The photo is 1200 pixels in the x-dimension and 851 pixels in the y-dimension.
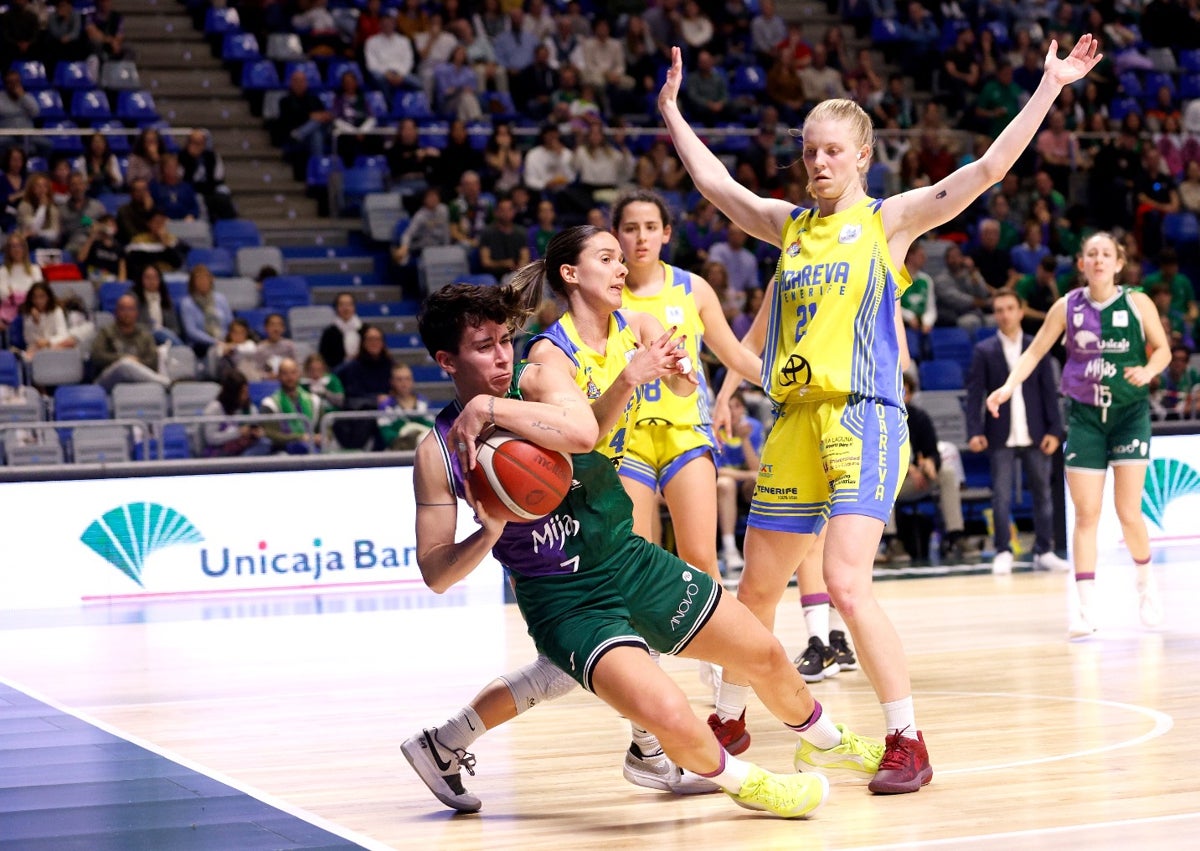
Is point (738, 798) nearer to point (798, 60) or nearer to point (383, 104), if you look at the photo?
point (383, 104)

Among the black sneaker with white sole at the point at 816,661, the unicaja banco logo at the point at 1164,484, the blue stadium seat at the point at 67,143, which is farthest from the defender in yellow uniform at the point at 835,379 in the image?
the blue stadium seat at the point at 67,143

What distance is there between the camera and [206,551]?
36.2 feet

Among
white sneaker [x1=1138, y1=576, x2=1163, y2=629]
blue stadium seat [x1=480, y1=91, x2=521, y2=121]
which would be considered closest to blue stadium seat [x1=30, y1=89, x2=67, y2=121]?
blue stadium seat [x1=480, y1=91, x2=521, y2=121]

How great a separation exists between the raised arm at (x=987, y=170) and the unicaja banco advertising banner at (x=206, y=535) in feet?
21.6

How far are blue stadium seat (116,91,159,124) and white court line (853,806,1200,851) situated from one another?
42.3ft

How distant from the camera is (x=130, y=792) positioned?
5074 millimetres

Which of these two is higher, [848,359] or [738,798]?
[848,359]

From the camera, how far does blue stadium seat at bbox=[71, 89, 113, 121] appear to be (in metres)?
15.2

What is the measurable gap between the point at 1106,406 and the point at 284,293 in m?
7.69

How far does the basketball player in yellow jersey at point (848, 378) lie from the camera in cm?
480

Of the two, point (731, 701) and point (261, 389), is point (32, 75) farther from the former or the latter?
point (731, 701)

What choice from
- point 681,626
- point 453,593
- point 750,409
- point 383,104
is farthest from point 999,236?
point 681,626

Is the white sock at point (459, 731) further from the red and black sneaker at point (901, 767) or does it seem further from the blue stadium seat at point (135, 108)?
the blue stadium seat at point (135, 108)

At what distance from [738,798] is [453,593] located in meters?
6.90
